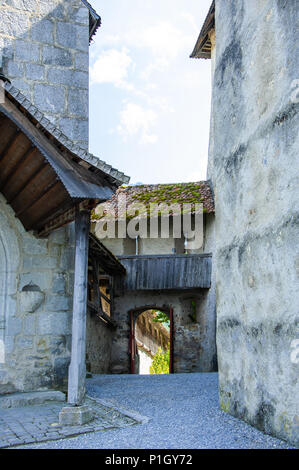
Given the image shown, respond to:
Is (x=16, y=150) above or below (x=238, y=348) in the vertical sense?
above

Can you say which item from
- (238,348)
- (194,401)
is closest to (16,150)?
(238,348)

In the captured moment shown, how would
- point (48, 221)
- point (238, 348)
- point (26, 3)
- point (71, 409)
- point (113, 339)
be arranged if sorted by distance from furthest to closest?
1. point (113, 339)
2. point (26, 3)
3. point (48, 221)
4. point (238, 348)
5. point (71, 409)

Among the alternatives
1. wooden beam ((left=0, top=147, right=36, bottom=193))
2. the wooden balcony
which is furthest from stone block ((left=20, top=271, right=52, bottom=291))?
the wooden balcony

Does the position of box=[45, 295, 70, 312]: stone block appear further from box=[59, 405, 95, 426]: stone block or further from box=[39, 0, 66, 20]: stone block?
box=[39, 0, 66, 20]: stone block

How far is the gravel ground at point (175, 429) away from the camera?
12.1 ft

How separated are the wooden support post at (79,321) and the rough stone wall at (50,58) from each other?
209cm

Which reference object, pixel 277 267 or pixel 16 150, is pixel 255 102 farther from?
pixel 16 150

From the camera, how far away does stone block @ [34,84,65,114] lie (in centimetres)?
642

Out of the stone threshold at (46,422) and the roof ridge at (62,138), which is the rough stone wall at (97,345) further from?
the roof ridge at (62,138)

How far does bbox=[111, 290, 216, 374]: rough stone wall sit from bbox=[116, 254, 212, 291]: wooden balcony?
607mm

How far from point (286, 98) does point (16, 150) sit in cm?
282

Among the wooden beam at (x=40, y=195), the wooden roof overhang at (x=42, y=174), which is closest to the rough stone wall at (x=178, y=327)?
the wooden beam at (x=40, y=195)

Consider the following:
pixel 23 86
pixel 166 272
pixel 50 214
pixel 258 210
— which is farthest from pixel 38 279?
pixel 166 272

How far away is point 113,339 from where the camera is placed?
14094mm
